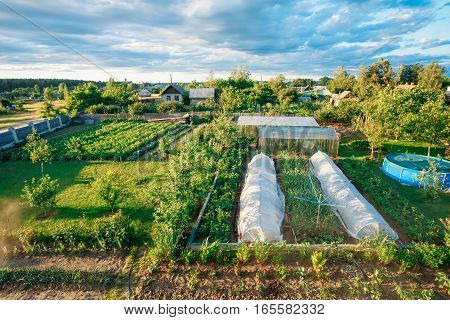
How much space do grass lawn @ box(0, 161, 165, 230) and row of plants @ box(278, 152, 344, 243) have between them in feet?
20.0

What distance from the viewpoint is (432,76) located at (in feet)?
149

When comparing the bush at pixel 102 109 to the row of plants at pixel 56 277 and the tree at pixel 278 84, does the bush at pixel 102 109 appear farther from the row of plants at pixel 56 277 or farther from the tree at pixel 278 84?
the row of plants at pixel 56 277

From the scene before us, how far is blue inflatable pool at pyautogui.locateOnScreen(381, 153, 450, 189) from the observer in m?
13.7

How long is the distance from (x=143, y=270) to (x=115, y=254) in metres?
1.45

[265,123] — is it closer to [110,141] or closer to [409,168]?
[409,168]

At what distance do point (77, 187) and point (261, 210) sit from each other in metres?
10.1

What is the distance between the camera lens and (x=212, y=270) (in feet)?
26.0

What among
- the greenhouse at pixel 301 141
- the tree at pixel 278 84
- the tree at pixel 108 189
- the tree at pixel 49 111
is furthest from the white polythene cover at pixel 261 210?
the tree at pixel 278 84

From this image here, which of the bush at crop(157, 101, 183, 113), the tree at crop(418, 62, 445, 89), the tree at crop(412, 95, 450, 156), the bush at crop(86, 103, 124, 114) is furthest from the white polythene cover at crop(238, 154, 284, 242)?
the tree at crop(418, 62, 445, 89)

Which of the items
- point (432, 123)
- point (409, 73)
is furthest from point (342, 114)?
point (409, 73)

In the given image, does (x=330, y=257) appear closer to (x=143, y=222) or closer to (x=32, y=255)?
(x=143, y=222)

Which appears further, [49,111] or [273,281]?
[49,111]

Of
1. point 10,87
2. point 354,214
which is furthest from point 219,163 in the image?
point 10,87

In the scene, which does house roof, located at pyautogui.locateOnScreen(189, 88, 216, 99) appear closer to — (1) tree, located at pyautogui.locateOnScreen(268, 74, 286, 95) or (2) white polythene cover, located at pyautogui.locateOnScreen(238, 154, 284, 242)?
(1) tree, located at pyautogui.locateOnScreen(268, 74, 286, 95)
